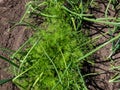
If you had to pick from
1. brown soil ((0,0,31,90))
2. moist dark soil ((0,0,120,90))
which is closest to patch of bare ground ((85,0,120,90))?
moist dark soil ((0,0,120,90))

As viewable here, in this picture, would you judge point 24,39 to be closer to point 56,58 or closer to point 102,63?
point 56,58

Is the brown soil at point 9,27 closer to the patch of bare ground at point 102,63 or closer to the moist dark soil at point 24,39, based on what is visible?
the moist dark soil at point 24,39

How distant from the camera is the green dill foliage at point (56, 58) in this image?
4.51 ft

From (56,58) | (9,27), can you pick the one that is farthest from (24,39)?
(56,58)

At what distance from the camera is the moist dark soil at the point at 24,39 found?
4.73ft

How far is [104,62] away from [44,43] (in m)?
0.32

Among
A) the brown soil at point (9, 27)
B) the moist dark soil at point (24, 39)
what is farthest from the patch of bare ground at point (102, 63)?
the brown soil at point (9, 27)

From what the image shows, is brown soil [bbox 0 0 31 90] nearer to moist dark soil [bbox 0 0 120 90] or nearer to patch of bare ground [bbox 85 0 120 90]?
moist dark soil [bbox 0 0 120 90]

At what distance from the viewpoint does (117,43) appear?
4.64 feet

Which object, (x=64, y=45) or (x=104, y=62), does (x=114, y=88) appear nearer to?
(x=104, y=62)

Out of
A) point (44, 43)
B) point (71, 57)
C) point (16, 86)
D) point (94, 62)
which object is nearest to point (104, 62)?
point (94, 62)

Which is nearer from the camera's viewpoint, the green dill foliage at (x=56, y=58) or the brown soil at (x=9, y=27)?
the green dill foliage at (x=56, y=58)

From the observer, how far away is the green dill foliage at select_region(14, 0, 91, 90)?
1.38 metres

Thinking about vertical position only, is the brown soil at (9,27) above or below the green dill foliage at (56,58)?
above
